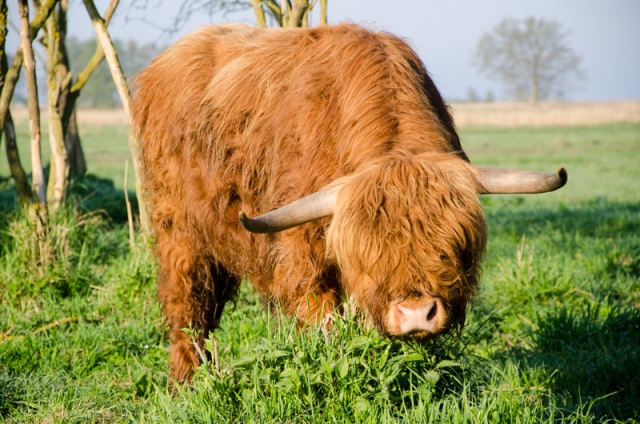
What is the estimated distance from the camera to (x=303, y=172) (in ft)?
11.4

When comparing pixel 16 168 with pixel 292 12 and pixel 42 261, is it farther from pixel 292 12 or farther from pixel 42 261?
pixel 292 12

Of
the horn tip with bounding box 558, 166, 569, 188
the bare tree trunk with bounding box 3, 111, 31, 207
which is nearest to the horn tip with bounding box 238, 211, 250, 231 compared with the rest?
the horn tip with bounding box 558, 166, 569, 188

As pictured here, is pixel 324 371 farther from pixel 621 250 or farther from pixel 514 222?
pixel 514 222

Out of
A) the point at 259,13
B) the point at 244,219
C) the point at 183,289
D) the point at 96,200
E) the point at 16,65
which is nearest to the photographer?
the point at 244,219

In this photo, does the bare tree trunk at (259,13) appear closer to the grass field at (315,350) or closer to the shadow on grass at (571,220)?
the grass field at (315,350)

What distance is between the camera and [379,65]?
11.8 feet

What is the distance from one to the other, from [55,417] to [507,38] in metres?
83.1

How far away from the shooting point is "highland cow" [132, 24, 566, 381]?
2990mm

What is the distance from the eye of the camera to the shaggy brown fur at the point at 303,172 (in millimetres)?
3008

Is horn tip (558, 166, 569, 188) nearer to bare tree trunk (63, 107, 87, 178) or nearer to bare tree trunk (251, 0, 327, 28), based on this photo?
bare tree trunk (251, 0, 327, 28)

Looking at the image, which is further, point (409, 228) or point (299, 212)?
point (299, 212)

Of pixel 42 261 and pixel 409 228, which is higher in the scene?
pixel 409 228

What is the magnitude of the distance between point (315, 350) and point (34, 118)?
4.27 metres

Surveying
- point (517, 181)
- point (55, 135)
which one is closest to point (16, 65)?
point (55, 135)
